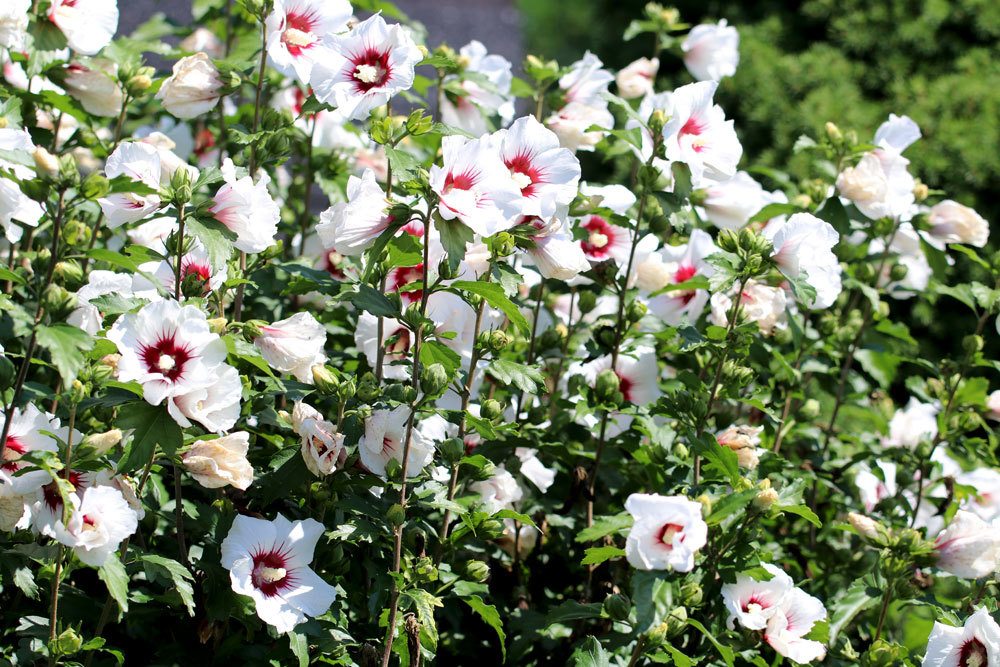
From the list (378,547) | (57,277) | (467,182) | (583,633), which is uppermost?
(467,182)

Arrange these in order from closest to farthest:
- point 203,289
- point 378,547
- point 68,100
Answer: point 203,289, point 378,547, point 68,100

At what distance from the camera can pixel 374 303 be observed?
159cm

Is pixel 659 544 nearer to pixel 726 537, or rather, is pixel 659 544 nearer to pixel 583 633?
pixel 726 537

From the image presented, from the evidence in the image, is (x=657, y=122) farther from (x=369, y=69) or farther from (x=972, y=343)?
(x=972, y=343)

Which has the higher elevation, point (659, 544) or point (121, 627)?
point (659, 544)

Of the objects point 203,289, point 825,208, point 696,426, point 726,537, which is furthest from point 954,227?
point 203,289

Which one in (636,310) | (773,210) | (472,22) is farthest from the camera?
(472,22)

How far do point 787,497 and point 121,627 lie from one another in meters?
1.13

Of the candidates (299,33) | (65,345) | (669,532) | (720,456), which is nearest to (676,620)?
(669,532)

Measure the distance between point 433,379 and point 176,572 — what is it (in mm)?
440

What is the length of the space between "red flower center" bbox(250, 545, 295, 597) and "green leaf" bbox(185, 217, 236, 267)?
1.38 feet

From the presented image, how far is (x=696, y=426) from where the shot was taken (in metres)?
1.86

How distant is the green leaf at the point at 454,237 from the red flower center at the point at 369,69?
30cm

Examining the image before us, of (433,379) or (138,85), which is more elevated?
(138,85)
